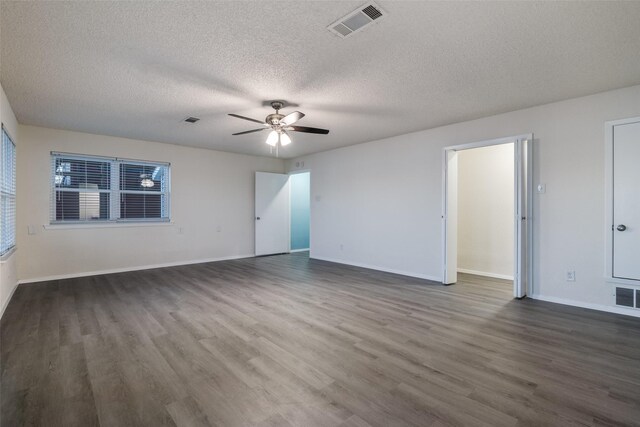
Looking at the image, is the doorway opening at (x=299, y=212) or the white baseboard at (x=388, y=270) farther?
the doorway opening at (x=299, y=212)

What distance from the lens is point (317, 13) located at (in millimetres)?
2102

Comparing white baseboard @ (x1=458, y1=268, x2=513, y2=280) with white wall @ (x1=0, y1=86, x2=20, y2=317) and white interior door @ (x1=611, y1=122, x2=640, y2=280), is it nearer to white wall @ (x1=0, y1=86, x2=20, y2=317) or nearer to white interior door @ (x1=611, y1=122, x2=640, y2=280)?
white interior door @ (x1=611, y1=122, x2=640, y2=280)

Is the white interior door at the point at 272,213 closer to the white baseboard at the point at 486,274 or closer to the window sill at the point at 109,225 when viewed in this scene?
the window sill at the point at 109,225


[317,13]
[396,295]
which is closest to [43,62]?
[317,13]

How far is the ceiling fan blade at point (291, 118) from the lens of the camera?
346 cm

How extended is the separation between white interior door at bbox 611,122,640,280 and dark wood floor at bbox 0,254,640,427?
613 millimetres

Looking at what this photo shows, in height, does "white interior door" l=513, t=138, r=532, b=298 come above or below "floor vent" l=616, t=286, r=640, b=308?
above

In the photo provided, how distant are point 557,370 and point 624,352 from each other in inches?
32.7

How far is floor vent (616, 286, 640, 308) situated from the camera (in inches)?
131

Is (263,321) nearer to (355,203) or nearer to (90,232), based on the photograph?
(355,203)

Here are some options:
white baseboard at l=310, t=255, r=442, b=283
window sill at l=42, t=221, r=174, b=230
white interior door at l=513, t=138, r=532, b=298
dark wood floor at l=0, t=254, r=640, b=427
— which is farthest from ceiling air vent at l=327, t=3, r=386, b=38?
window sill at l=42, t=221, r=174, b=230

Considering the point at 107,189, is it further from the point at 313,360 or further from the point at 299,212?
the point at 313,360

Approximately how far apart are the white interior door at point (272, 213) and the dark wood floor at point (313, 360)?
11.3 ft

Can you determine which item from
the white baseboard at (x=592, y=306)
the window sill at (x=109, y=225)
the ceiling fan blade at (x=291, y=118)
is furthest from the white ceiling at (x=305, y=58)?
the white baseboard at (x=592, y=306)
